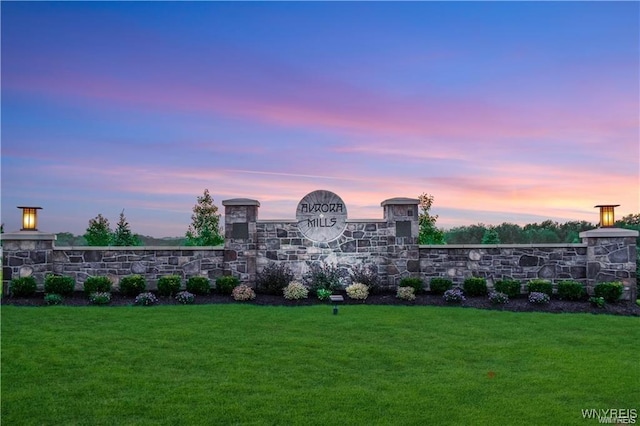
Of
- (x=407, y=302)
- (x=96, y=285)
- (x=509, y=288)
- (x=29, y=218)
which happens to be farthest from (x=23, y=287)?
(x=509, y=288)

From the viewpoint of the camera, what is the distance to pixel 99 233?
21.1m

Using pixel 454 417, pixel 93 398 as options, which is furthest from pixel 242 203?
Answer: pixel 454 417

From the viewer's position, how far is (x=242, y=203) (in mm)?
17297

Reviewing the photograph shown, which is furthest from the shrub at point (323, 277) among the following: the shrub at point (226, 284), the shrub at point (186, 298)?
the shrub at point (186, 298)

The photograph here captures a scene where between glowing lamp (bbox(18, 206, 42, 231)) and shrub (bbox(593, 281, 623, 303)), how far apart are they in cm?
1840

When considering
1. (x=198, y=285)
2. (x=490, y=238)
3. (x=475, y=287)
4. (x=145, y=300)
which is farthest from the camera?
(x=490, y=238)

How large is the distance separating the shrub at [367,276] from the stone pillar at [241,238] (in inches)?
134

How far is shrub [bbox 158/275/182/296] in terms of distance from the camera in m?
16.0

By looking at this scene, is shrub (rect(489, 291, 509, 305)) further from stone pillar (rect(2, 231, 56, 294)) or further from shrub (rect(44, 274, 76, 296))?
stone pillar (rect(2, 231, 56, 294))

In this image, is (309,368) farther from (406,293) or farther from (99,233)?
(99,233)

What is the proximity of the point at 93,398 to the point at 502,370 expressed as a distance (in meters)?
6.58

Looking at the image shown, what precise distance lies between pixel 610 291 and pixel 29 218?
18918mm

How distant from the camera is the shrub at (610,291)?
52.9 ft

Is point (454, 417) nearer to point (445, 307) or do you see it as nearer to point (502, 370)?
point (502, 370)
